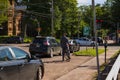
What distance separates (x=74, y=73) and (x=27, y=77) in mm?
5110

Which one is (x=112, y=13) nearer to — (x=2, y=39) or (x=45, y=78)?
(x=2, y=39)

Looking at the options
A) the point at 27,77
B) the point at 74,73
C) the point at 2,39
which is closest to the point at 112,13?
the point at 2,39

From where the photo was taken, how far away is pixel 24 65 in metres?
12.0

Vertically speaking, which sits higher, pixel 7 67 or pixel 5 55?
pixel 5 55

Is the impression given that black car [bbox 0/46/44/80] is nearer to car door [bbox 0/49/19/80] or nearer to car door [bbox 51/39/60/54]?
car door [bbox 0/49/19/80]

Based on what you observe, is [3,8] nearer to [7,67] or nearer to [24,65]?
[24,65]

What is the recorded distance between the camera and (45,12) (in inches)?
3285

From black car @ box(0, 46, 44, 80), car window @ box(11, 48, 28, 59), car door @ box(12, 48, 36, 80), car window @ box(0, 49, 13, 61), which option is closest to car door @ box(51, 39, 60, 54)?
black car @ box(0, 46, 44, 80)

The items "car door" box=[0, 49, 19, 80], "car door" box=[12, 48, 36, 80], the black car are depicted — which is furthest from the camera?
"car door" box=[12, 48, 36, 80]

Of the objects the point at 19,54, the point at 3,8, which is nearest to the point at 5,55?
the point at 19,54

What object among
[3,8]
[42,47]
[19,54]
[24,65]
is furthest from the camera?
[3,8]

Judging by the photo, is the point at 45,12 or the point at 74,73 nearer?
the point at 74,73

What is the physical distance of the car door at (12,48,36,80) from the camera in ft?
38.8

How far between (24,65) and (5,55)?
0.94 m
